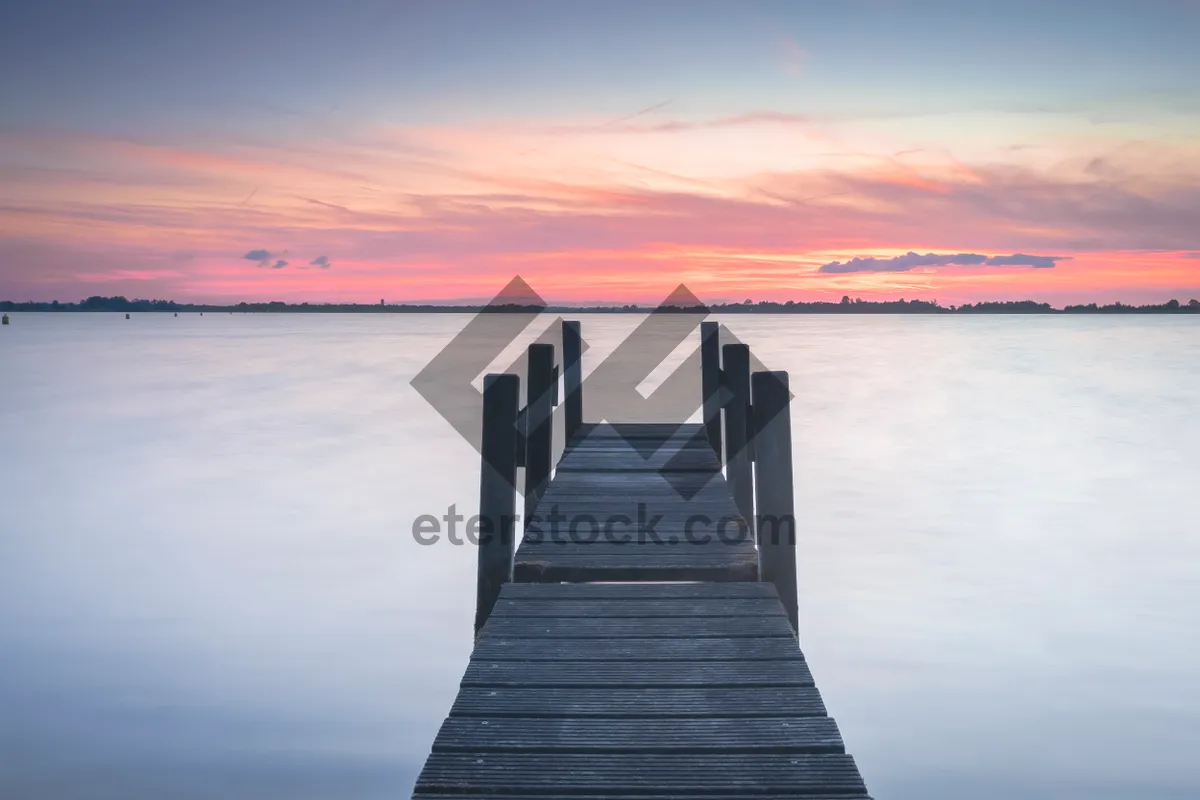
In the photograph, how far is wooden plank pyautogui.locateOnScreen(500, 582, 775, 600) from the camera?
16.1ft

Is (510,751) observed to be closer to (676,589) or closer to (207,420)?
(676,589)

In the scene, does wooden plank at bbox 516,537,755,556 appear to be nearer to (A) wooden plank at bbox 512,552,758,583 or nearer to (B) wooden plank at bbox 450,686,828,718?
(A) wooden plank at bbox 512,552,758,583

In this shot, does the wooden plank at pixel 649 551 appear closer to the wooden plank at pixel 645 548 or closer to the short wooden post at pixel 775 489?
the wooden plank at pixel 645 548

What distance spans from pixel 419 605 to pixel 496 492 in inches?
195

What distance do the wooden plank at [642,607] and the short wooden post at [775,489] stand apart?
33 centimetres

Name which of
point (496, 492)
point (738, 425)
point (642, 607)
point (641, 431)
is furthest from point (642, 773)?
point (641, 431)

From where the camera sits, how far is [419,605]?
391 inches

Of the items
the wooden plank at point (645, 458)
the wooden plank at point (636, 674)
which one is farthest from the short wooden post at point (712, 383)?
the wooden plank at point (636, 674)

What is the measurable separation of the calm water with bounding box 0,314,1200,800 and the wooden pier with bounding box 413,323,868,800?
2.01m

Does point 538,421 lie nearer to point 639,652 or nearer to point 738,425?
point 738,425

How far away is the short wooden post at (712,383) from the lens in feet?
35.1

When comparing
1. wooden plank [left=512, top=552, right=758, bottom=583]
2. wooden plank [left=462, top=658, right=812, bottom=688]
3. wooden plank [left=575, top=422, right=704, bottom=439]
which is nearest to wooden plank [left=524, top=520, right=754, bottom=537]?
wooden plank [left=512, top=552, right=758, bottom=583]

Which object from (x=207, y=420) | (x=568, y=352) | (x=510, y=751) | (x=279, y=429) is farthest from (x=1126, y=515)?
(x=207, y=420)

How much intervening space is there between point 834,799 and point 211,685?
6.15 m
